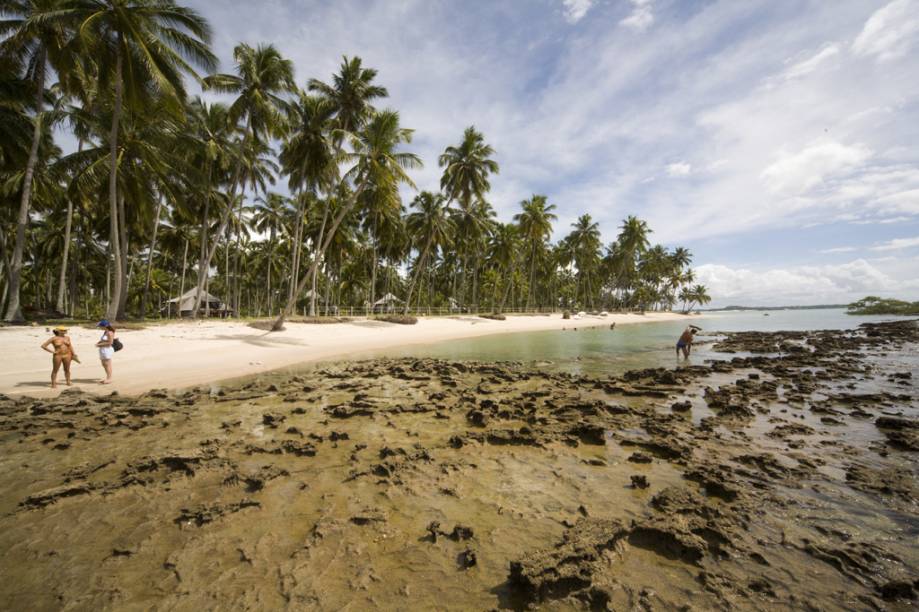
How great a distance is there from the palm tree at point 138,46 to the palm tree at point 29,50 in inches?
76.5

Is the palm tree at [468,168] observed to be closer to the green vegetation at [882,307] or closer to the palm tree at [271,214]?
the palm tree at [271,214]

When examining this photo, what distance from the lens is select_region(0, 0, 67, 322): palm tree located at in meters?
15.7

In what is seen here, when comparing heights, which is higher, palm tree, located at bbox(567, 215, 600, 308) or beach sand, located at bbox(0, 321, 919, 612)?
palm tree, located at bbox(567, 215, 600, 308)

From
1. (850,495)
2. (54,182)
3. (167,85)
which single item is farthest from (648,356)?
(54,182)

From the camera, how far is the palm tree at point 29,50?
1571 centimetres

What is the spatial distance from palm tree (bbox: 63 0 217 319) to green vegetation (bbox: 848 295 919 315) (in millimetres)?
118778

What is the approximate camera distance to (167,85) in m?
15.1

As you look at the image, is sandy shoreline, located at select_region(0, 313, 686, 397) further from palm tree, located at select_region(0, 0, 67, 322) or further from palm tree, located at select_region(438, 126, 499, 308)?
palm tree, located at select_region(438, 126, 499, 308)

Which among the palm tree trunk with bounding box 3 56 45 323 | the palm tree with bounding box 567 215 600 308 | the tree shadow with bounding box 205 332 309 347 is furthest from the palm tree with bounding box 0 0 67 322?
the palm tree with bounding box 567 215 600 308


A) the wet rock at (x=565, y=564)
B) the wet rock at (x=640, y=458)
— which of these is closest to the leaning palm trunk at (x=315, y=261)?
the wet rock at (x=640, y=458)

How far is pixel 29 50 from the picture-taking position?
17.3 meters

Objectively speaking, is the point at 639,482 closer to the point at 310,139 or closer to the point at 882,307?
the point at 310,139

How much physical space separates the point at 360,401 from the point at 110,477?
4.43 m

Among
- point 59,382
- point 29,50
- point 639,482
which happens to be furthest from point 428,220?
Result: point 639,482
